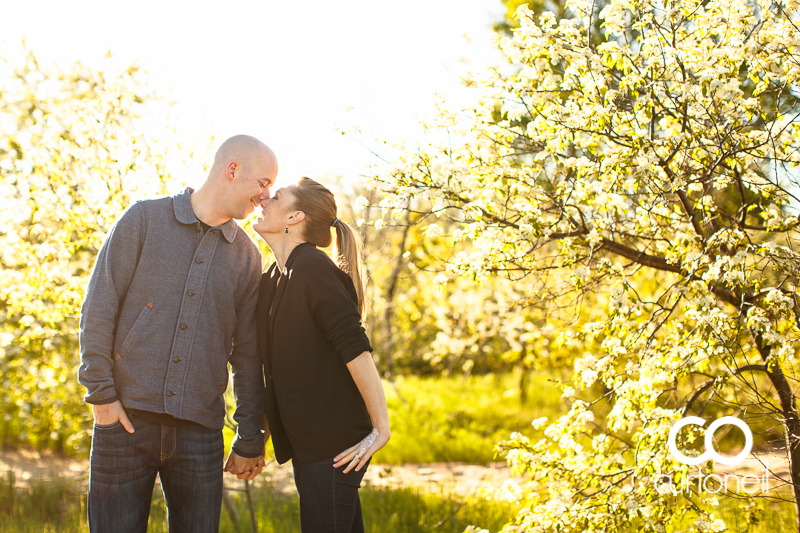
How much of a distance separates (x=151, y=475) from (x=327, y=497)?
623mm

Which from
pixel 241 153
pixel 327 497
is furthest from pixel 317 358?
pixel 241 153

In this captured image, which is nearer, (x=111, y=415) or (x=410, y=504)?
(x=111, y=415)

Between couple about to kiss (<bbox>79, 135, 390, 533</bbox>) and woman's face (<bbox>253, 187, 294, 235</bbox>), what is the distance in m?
0.07

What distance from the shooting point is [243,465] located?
2.33m

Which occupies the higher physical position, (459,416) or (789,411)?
(789,411)

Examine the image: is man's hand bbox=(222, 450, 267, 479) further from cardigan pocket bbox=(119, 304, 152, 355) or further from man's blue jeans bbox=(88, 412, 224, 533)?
cardigan pocket bbox=(119, 304, 152, 355)

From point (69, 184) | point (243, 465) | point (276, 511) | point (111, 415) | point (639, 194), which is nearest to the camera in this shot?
point (111, 415)

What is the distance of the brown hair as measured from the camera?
7.79 feet

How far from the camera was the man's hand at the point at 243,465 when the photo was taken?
2330 millimetres

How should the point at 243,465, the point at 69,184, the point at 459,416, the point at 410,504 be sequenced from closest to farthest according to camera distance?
the point at 243,465 < the point at 69,184 < the point at 410,504 < the point at 459,416

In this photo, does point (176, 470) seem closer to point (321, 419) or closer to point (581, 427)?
point (321, 419)

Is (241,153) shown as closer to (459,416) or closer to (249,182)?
(249,182)

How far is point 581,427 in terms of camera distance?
297 cm

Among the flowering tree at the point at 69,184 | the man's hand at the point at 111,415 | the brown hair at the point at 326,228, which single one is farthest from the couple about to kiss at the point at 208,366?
the flowering tree at the point at 69,184
